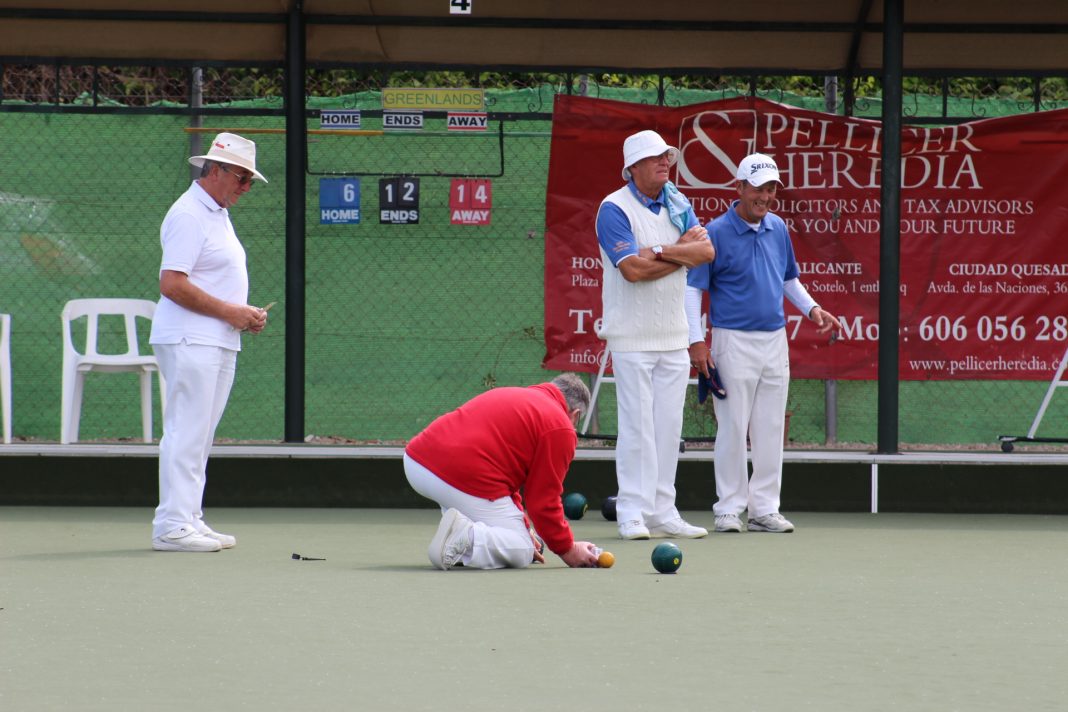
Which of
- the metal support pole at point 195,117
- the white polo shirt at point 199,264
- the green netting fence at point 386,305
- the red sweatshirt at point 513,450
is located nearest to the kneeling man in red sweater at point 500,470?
the red sweatshirt at point 513,450

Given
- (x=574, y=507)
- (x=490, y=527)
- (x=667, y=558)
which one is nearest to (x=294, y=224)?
(x=574, y=507)

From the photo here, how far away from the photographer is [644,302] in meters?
6.11

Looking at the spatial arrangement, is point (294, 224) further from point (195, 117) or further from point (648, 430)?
point (648, 430)

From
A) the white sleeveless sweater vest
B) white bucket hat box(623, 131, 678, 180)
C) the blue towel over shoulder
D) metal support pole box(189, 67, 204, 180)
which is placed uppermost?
metal support pole box(189, 67, 204, 180)

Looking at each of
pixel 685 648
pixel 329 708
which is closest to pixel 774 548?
pixel 685 648

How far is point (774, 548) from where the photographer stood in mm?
5812

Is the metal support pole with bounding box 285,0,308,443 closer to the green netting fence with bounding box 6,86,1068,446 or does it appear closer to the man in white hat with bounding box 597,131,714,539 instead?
the green netting fence with bounding box 6,86,1068,446

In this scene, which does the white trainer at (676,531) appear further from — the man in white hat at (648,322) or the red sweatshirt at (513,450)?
the red sweatshirt at (513,450)

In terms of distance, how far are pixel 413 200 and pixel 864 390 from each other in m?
2.62

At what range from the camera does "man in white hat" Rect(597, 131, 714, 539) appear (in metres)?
6.04

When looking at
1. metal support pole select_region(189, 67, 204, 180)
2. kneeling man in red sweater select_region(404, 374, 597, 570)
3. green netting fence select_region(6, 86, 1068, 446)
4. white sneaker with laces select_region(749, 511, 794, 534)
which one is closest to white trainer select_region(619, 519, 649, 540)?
white sneaker with laces select_region(749, 511, 794, 534)

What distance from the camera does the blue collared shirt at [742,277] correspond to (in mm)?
6398

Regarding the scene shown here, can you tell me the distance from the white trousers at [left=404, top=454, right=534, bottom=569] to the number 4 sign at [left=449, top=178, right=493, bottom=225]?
3.63 metres

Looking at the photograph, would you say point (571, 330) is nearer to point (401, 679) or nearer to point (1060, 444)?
point (1060, 444)
